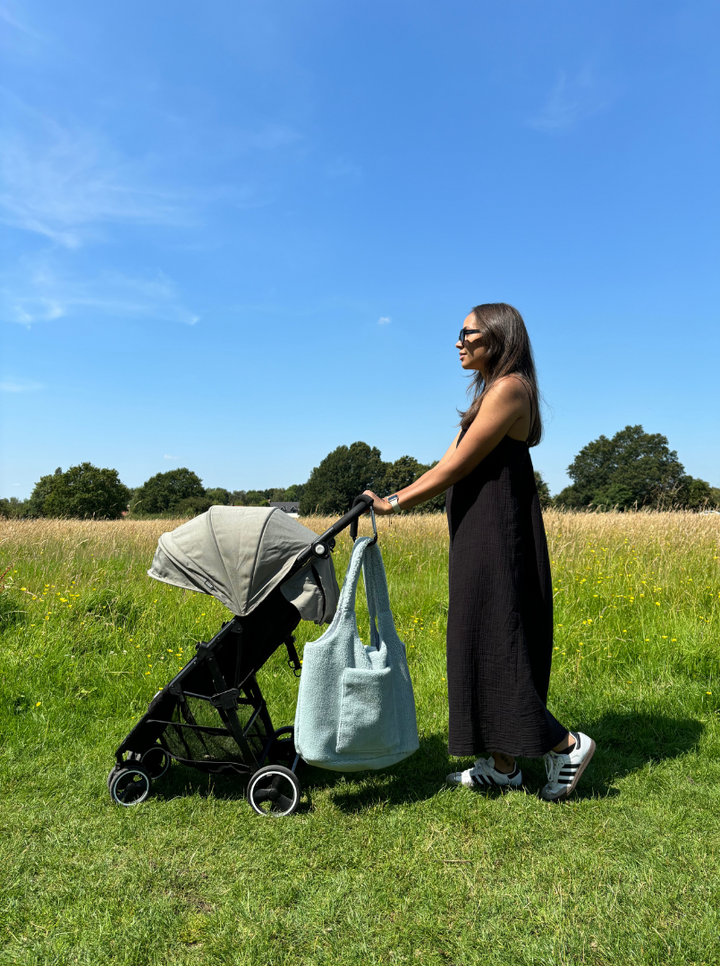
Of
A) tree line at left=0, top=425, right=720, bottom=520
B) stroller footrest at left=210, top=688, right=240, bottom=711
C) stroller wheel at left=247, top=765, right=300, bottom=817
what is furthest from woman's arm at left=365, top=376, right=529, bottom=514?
tree line at left=0, top=425, right=720, bottom=520

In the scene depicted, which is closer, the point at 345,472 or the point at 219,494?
the point at 345,472

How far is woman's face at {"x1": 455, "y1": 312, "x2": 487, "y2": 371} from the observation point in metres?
3.09

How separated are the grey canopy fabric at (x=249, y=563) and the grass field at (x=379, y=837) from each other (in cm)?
105

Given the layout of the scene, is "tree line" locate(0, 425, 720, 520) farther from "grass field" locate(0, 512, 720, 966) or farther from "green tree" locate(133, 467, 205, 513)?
"grass field" locate(0, 512, 720, 966)

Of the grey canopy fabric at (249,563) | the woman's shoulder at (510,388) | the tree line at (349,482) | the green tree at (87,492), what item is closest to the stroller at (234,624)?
the grey canopy fabric at (249,563)

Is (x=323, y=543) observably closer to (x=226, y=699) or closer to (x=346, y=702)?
(x=346, y=702)

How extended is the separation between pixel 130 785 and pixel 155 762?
0.83ft

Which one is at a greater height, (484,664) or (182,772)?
(484,664)

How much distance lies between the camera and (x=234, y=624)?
9.96 feet

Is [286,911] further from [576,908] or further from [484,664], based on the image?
[484,664]

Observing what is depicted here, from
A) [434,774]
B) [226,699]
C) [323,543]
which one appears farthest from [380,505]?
[434,774]

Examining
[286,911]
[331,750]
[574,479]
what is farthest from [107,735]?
[574,479]

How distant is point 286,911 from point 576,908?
1.07 meters

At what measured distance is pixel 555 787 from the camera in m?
3.05
